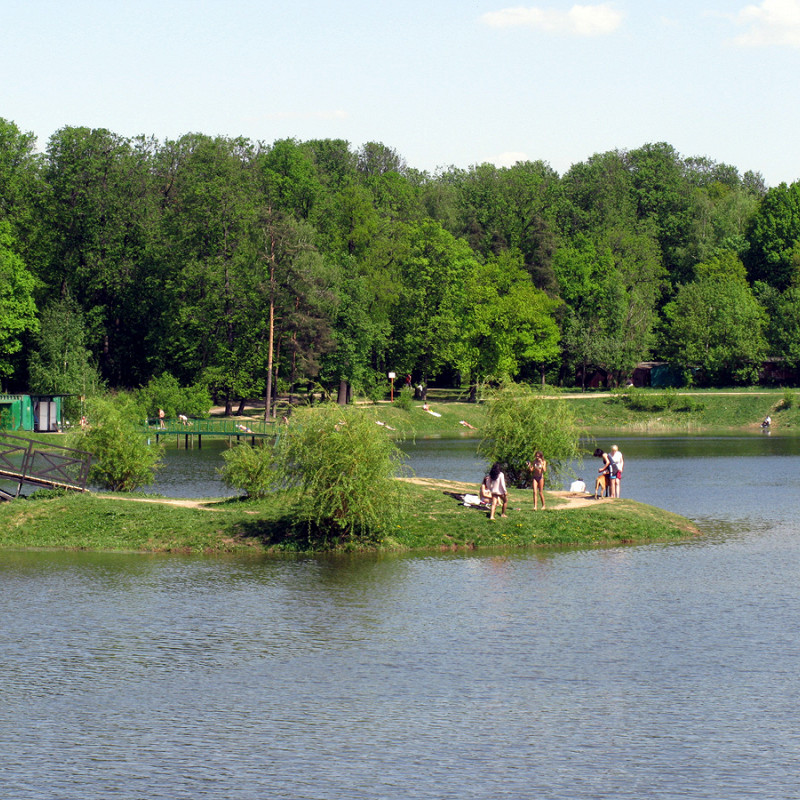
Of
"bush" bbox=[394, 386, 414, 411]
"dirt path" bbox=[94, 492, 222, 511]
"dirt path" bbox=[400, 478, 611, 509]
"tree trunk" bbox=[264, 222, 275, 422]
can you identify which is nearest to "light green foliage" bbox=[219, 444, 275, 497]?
"dirt path" bbox=[94, 492, 222, 511]

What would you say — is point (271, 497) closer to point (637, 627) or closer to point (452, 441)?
point (637, 627)

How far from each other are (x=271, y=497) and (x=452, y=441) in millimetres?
47580

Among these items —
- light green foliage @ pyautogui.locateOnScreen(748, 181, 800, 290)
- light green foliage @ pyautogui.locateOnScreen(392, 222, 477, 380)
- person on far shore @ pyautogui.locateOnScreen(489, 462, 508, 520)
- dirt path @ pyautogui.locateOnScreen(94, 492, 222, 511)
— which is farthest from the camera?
light green foliage @ pyautogui.locateOnScreen(748, 181, 800, 290)

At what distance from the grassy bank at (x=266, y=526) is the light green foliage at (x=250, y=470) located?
0.64 metres

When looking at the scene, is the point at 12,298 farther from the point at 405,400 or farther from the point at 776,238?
the point at 776,238

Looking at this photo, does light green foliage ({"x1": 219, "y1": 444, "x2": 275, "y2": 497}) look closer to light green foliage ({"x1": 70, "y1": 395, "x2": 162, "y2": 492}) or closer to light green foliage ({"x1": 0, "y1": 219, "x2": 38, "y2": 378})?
light green foliage ({"x1": 70, "y1": 395, "x2": 162, "y2": 492})

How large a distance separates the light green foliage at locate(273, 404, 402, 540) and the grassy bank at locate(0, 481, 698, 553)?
0.82m

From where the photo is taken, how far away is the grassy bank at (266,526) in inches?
1474

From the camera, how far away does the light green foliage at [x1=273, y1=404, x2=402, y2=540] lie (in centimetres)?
3628

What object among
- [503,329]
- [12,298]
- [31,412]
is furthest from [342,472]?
[503,329]

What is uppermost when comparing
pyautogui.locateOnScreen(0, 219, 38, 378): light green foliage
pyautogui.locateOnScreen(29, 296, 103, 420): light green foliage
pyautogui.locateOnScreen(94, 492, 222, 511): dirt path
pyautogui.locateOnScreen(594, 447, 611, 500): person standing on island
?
pyautogui.locateOnScreen(0, 219, 38, 378): light green foliage

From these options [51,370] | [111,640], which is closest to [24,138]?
[51,370]

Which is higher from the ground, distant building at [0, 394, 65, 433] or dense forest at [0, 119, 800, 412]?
dense forest at [0, 119, 800, 412]

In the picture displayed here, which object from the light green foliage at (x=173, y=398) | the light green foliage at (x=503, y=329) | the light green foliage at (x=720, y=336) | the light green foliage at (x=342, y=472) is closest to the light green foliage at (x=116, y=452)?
the light green foliage at (x=342, y=472)
